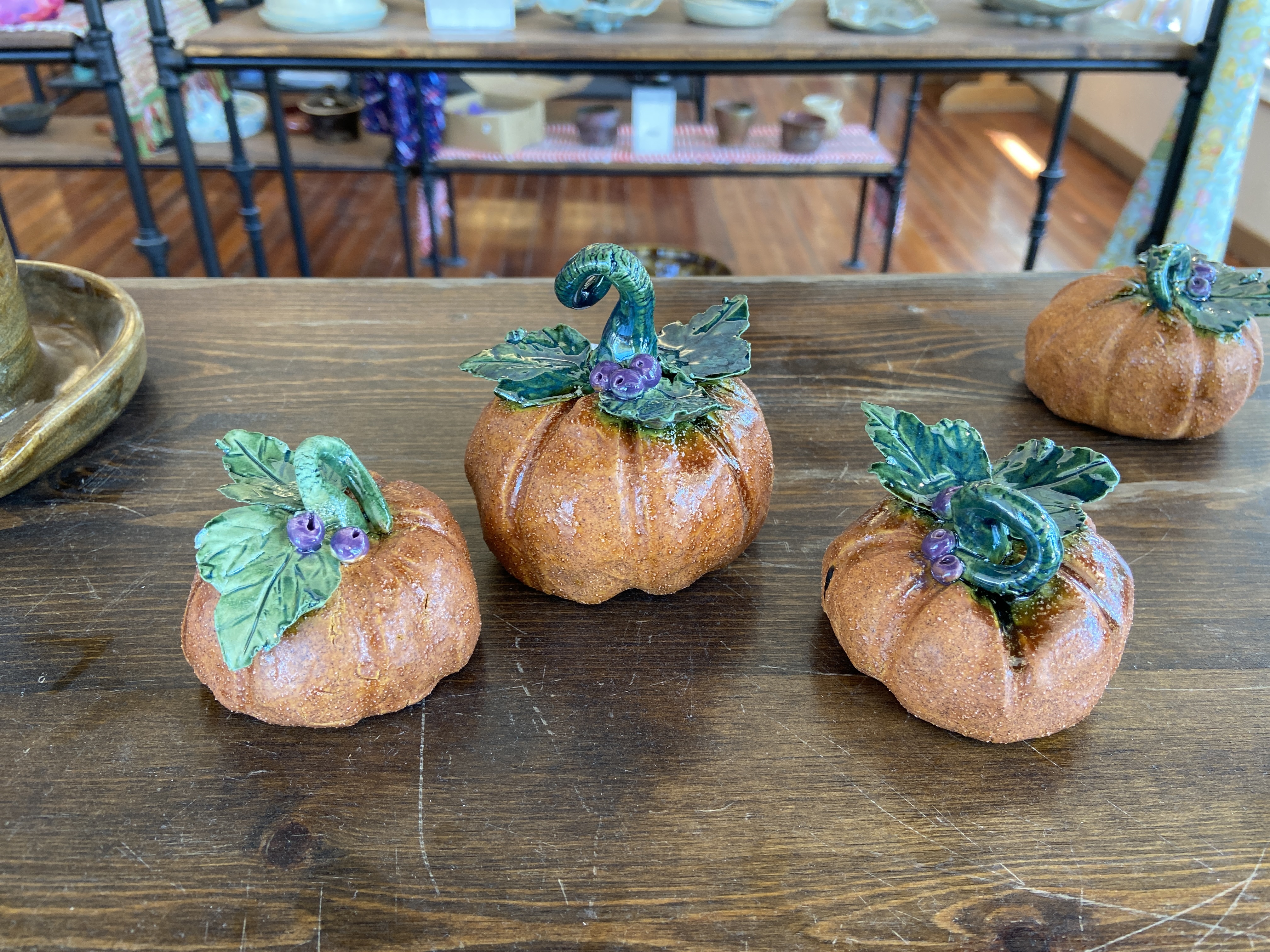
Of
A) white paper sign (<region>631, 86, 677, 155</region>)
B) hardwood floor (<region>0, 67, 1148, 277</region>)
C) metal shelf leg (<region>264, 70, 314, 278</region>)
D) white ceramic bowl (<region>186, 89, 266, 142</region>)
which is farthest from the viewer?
hardwood floor (<region>0, 67, 1148, 277</region>)

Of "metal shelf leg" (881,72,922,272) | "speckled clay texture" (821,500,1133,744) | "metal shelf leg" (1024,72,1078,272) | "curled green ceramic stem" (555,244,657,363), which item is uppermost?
"curled green ceramic stem" (555,244,657,363)

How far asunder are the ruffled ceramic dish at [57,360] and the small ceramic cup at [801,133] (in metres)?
2.36

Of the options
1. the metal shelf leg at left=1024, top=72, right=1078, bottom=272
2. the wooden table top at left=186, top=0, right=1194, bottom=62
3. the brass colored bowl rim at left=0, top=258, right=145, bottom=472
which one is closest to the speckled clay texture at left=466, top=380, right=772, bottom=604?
the brass colored bowl rim at left=0, top=258, right=145, bottom=472

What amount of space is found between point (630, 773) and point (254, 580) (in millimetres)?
255

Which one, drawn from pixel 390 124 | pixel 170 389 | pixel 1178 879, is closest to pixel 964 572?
pixel 1178 879

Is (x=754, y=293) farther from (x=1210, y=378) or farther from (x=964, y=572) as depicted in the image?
(x=964, y=572)

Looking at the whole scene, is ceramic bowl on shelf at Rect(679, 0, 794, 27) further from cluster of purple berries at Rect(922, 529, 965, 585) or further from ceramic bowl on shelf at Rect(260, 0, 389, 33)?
cluster of purple berries at Rect(922, 529, 965, 585)

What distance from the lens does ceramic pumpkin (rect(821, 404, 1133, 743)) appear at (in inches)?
23.6

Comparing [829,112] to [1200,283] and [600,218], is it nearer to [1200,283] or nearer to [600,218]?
[600,218]

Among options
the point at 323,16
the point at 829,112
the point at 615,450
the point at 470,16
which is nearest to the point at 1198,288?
the point at 615,450

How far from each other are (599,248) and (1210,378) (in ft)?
1.94

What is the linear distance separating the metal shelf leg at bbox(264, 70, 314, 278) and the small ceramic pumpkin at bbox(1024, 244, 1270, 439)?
1.74 meters

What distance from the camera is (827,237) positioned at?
3633mm

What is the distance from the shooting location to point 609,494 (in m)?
0.67
